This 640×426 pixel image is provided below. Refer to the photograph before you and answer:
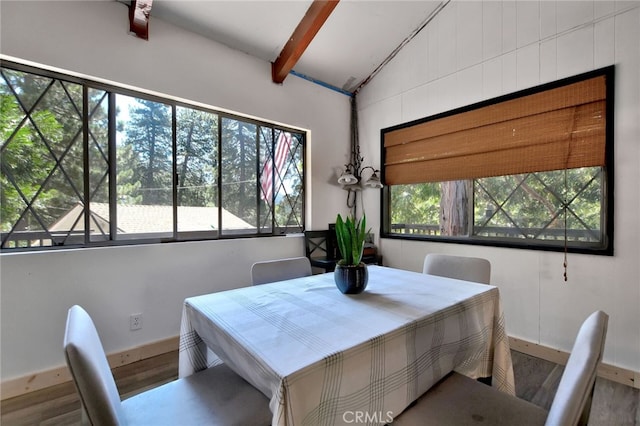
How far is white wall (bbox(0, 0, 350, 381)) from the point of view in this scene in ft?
5.63

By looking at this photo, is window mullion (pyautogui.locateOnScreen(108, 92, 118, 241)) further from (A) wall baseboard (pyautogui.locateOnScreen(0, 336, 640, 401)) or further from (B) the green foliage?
(B) the green foliage

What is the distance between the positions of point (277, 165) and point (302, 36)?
4.08 ft

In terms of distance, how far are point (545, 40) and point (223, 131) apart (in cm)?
281

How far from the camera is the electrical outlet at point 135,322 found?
81.7 inches

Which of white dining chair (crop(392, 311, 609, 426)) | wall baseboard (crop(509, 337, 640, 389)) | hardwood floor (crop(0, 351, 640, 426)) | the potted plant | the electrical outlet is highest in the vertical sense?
the potted plant

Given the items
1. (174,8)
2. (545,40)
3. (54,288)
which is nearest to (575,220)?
(545,40)

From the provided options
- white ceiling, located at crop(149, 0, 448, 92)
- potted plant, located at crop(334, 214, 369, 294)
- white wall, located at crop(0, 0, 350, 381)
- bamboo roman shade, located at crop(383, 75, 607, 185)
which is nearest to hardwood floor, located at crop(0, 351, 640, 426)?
white wall, located at crop(0, 0, 350, 381)

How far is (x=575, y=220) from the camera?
2129 mm

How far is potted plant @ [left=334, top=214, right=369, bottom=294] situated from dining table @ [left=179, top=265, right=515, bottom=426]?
0.18 feet

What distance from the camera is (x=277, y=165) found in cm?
305

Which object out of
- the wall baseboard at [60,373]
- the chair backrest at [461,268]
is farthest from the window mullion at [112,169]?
the chair backrest at [461,268]

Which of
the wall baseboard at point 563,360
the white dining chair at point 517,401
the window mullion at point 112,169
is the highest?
the window mullion at point 112,169

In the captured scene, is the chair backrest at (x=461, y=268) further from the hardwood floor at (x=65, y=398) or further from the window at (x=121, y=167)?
the hardwood floor at (x=65, y=398)

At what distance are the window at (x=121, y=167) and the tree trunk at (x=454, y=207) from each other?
70.9 inches
